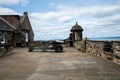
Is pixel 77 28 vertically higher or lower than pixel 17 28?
lower

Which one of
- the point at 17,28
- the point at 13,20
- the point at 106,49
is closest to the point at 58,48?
the point at 106,49

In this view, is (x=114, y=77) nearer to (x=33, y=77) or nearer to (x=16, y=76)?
(x=33, y=77)

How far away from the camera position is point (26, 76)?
247 inches

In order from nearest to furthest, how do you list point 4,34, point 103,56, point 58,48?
1. point 103,56
2. point 58,48
3. point 4,34

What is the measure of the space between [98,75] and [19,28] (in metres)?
21.2

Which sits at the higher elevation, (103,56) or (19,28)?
(19,28)

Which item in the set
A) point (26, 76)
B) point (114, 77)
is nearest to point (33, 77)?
point (26, 76)

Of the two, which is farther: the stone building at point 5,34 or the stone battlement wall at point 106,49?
the stone building at point 5,34

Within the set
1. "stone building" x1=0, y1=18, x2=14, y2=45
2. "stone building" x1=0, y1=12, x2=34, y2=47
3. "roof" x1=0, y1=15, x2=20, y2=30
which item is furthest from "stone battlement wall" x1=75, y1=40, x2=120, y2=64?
"roof" x1=0, y1=15, x2=20, y2=30

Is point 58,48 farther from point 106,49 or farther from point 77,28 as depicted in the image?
point 106,49

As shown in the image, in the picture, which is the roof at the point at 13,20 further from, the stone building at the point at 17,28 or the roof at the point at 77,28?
the roof at the point at 77,28

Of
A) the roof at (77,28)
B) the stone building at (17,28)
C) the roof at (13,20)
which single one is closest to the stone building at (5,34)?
the stone building at (17,28)

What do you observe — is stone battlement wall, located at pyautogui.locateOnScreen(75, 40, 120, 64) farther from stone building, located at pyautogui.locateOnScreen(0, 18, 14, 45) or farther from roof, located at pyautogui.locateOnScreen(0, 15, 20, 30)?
roof, located at pyautogui.locateOnScreen(0, 15, 20, 30)

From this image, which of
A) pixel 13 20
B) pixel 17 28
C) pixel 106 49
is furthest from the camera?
pixel 13 20
